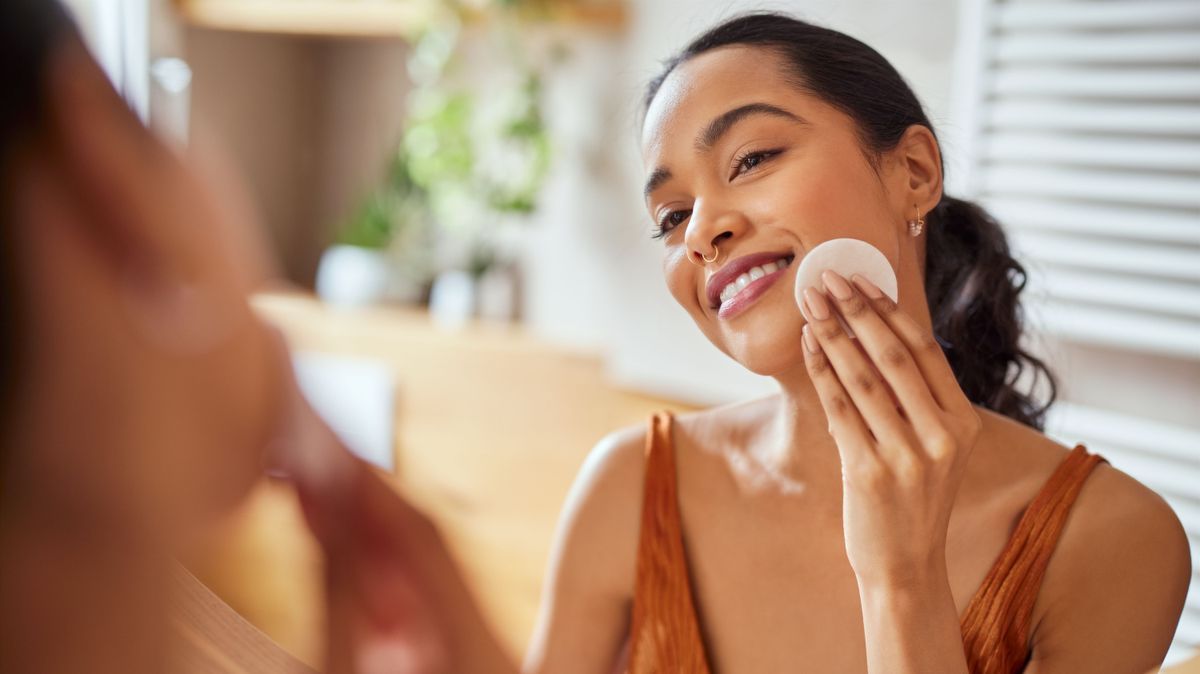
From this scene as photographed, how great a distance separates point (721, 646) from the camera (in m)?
0.86

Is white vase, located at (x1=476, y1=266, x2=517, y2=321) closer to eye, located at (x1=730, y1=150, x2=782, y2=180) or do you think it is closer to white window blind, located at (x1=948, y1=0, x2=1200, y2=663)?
white window blind, located at (x1=948, y1=0, x2=1200, y2=663)

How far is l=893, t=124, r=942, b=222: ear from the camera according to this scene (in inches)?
32.1

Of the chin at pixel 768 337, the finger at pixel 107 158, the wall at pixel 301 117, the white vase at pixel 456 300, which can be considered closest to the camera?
the finger at pixel 107 158

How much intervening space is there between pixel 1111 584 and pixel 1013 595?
75mm

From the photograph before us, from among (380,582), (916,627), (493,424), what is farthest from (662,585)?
(493,424)

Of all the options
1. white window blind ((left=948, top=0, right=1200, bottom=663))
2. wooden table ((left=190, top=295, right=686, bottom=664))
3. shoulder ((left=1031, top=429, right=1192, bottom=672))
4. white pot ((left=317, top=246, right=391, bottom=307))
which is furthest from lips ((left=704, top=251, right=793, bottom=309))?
white pot ((left=317, top=246, right=391, bottom=307))

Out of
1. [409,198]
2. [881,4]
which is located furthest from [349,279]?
[881,4]

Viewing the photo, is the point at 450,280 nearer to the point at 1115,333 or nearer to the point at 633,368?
the point at 633,368

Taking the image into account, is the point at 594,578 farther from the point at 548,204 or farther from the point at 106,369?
the point at 548,204

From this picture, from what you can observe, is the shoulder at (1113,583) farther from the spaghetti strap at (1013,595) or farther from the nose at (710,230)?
the nose at (710,230)

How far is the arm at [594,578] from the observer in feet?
3.01

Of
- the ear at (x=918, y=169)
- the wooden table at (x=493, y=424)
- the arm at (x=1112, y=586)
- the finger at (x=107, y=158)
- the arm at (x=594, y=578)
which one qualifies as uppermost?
the finger at (x=107, y=158)

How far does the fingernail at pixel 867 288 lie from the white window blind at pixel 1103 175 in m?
0.49

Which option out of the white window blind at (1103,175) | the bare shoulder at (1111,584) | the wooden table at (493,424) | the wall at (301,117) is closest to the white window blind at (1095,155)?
the white window blind at (1103,175)
